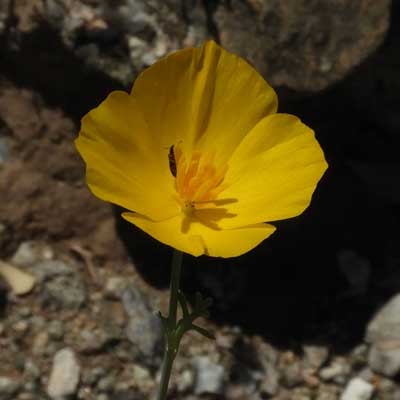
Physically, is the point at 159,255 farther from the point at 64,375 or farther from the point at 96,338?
the point at 64,375

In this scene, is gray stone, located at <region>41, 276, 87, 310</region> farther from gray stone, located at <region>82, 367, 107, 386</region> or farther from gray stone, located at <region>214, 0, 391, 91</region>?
gray stone, located at <region>214, 0, 391, 91</region>

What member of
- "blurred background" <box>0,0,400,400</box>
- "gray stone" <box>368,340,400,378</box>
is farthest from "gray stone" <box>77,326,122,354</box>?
"gray stone" <box>368,340,400,378</box>

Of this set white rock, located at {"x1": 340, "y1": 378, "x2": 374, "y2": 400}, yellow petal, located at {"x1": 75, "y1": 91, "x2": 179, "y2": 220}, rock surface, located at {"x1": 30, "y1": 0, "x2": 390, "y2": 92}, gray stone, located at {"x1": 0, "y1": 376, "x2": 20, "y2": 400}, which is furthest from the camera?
white rock, located at {"x1": 340, "y1": 378, "x2": 374, "y2": 400}

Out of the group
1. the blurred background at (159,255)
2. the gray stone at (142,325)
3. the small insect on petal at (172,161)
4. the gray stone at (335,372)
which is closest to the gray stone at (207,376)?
the blurred background at (159,255)

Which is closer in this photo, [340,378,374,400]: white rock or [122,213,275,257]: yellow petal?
Answer: [122,213,275,257]: yellow petal

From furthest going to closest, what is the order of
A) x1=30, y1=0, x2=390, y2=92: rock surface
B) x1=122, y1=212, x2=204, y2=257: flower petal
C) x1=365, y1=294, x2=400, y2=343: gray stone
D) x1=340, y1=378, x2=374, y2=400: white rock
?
x1=365, y1=294, x2=400, y2=343: gray stone < x1=340, y1=378, x2=374, y2=400: white rock < x1=30, y1=0, x2=390, y2=92: rock surface < x1=122, y1=212, x2=204, y2=257: flower petal

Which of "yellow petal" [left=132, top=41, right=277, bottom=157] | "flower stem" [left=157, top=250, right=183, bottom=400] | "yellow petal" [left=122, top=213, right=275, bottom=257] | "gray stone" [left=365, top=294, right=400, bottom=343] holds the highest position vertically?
"yellow petal" [left=132, top=41, right=277, bottom=157]

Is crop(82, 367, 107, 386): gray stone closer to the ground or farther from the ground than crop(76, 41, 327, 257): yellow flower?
closer to the ground
